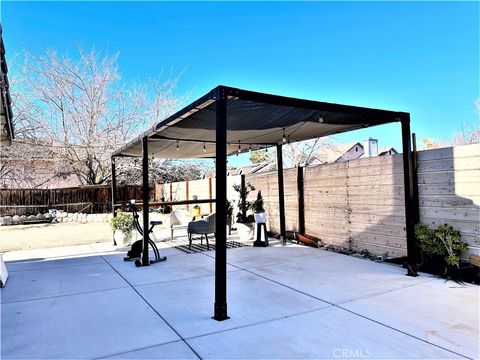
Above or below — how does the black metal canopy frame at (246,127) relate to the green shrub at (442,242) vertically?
above

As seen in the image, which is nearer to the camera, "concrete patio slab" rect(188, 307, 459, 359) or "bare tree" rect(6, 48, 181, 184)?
"concrete patio slab" rect(188, 307, 459, 359)

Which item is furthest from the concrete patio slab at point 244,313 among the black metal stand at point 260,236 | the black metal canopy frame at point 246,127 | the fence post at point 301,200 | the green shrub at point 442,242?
the fence post at point 301,200

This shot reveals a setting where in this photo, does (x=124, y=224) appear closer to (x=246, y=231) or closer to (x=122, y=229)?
(x=122, y=229)

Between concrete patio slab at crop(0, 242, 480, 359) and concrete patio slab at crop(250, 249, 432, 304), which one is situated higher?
concrete patio slab at crop(250, 249, 432, 304)

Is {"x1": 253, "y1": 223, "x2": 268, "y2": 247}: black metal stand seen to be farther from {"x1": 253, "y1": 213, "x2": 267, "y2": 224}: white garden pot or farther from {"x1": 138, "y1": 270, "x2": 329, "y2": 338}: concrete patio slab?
{"x1": 138, "y1": 270, "x2": 329, "y2": 338}: concrete patio slab

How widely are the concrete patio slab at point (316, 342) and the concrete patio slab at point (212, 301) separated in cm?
19

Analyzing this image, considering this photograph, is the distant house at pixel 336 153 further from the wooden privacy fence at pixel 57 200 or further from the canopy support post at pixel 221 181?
the canopy support post at pixel 221 181

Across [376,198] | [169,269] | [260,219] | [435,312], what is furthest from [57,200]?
[435,312]

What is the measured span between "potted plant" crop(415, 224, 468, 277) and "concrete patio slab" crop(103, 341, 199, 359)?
3161mm

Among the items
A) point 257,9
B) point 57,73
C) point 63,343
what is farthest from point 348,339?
point 57,73

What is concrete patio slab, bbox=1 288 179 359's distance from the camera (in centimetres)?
239

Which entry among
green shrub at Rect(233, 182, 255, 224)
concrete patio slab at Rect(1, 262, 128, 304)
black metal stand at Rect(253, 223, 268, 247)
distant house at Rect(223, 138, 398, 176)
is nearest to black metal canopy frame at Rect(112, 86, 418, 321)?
black metal stand at Rect(253, 223, 268, 247)

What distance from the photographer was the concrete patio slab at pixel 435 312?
2.42m

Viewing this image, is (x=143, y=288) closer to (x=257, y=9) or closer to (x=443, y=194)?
(x=443, y=194)
